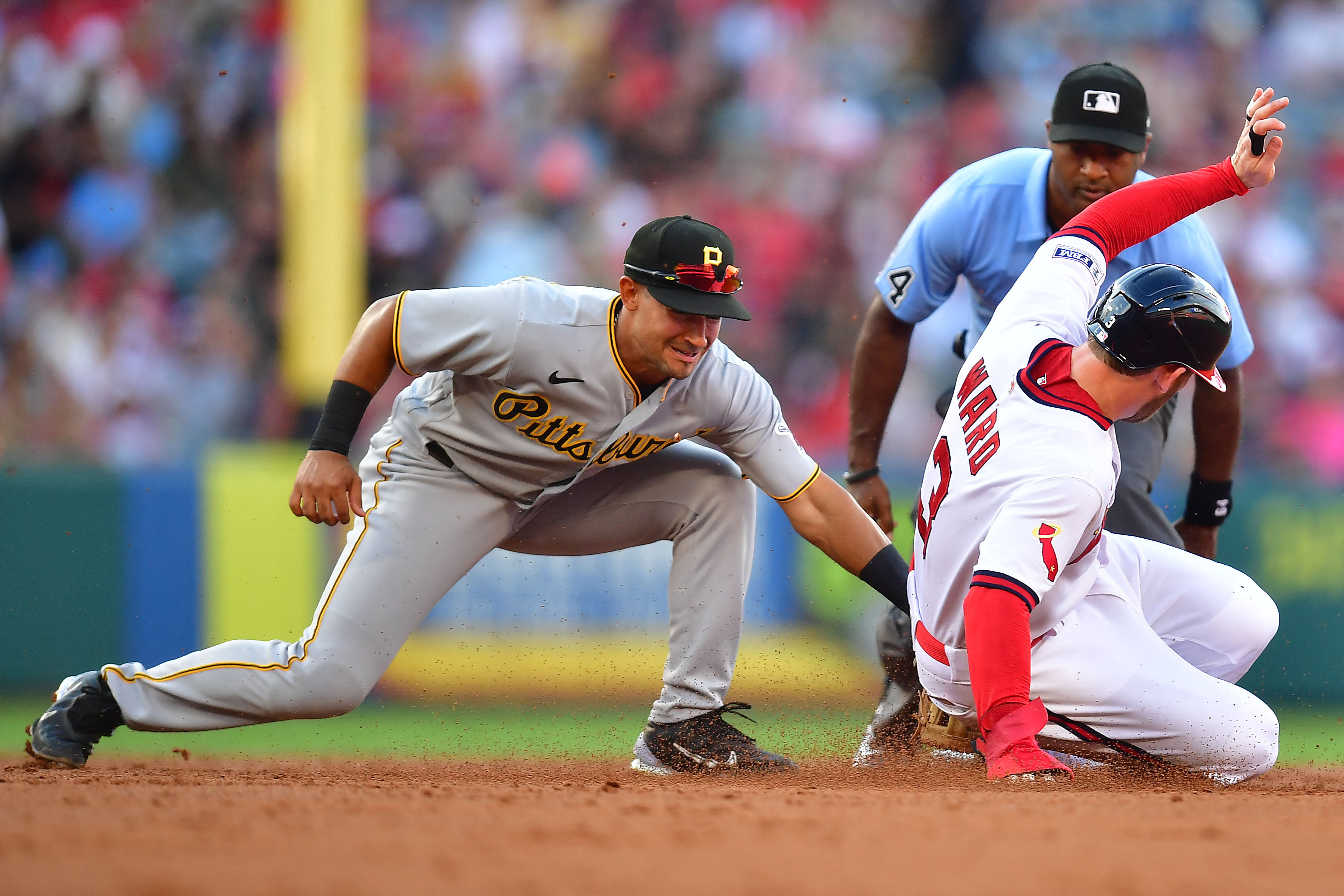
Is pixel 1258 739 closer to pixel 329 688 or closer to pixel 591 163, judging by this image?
pixel 329 688

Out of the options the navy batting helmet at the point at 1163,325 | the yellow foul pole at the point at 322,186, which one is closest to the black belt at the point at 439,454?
the navy batting helmet at the point at 1163,325

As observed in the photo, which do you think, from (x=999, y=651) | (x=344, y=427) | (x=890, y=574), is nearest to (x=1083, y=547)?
(x=999, y=651)

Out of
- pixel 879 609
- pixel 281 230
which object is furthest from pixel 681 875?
pixel 281 230

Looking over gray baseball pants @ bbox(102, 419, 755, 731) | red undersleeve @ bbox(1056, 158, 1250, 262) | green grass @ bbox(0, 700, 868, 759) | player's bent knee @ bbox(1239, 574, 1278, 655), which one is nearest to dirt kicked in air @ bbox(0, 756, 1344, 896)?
gray baseball pants @ bbox(102, 419, 755, 731)

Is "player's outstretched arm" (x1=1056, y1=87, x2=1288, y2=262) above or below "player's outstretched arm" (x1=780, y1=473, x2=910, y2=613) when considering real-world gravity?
above

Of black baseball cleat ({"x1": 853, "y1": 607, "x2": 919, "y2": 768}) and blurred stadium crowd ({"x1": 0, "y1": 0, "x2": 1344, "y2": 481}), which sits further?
blurred stadium crowd ({"x1": 0, "y1": 0, "x2": 1344, "y2": 481})

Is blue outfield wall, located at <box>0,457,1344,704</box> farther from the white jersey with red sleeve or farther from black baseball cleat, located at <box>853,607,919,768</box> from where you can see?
the white jersey with red sleeve
